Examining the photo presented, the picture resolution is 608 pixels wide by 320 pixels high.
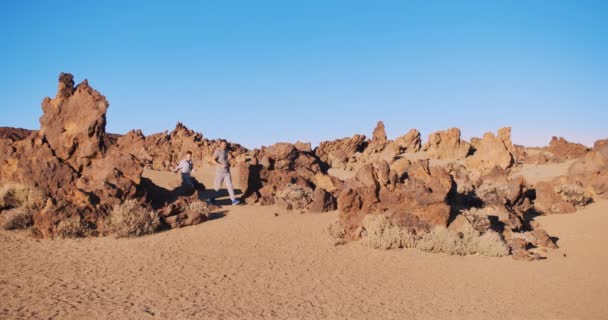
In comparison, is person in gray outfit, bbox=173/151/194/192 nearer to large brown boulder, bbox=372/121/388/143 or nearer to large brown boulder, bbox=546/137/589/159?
large brown boulder, bbox=372/121/388/143

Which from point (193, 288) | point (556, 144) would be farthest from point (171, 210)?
point (556, 144)

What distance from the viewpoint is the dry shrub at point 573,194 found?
1528cm

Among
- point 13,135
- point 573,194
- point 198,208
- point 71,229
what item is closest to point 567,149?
point 573,194

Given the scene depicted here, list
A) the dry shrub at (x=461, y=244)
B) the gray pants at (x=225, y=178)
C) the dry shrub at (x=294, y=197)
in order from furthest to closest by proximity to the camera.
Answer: the gray pants at (x=225, y=178) < the dry shrub at (x=294, y=197) < the dry shrub at (x=461, y=244)

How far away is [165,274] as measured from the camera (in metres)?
6.92

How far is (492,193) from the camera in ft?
44.2

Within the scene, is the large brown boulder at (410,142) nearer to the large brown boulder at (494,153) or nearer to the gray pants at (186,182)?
the large brown boulder at (494,153)

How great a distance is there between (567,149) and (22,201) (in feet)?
110

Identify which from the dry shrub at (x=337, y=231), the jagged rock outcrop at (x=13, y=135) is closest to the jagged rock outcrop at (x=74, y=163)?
the dry shrub at (x=337, y=231)

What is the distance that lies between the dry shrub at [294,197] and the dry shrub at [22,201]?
6.14 m

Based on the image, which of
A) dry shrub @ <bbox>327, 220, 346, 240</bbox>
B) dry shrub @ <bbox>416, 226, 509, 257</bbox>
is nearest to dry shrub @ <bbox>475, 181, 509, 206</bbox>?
dry shrub @ <bbox>416, 226, 509, 257</bbox>

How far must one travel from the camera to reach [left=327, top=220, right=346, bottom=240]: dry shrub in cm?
989

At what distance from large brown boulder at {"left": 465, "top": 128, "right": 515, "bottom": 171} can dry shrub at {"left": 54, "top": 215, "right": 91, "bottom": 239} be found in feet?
70.6

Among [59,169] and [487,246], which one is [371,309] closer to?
[487,246]
